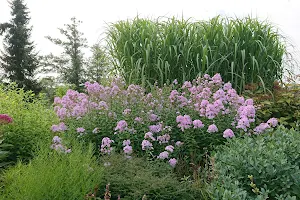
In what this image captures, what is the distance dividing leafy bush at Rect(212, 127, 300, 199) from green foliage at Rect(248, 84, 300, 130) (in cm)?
283

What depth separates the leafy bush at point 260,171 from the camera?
8.54 ft

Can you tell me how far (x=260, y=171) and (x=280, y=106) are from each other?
374 centimetres

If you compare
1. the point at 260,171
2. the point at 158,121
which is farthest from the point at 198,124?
the point at 260,171

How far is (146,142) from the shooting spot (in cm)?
392

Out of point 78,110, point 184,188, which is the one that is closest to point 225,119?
point 184,188

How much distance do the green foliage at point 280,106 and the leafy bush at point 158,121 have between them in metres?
1.13

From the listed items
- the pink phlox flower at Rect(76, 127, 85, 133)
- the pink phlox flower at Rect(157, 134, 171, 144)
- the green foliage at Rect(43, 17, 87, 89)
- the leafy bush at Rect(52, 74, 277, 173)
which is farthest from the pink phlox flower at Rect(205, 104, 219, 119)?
the green foliage at Rect(43, 17, 87, 89)

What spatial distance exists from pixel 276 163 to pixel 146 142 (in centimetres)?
153

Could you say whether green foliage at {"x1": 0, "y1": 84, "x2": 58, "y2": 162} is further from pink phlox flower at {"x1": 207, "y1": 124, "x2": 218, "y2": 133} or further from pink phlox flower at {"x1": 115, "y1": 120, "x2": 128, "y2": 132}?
pink phlox flower at {"x1": 207, "y1": 124, "x2": 218, "y2": 133}

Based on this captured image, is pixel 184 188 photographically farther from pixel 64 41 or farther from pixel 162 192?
pixel 64 41

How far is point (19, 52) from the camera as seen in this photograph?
73.4 ft

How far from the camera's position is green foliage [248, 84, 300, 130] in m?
5.85

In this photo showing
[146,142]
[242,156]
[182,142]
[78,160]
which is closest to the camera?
[242,156]

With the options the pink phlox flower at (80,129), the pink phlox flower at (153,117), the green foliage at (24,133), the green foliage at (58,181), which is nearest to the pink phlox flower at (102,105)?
the pink phlox flower at (80,129)
